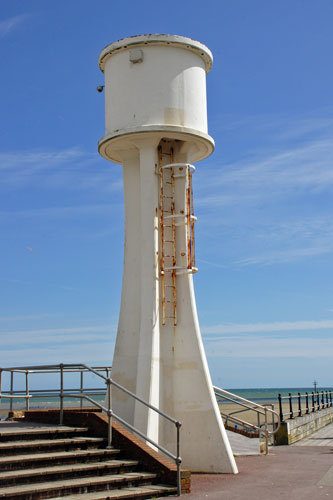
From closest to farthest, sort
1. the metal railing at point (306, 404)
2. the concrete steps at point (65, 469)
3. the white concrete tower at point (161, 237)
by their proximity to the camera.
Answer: the concrete steps at point (65, 469) → the white concrete tower at point (161, 237) → the metal railing at point (306, 404)

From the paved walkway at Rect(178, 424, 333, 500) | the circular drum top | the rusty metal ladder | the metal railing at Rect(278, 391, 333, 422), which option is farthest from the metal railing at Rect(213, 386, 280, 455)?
the circular drum top

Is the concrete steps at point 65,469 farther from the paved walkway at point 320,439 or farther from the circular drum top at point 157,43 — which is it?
the paved walkway at point 320,439

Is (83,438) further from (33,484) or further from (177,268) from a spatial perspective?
(177,268)

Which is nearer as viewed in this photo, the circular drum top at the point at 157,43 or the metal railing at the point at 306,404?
the circular drum top at the point at 157,43

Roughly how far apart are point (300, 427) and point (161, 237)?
11.5 meters

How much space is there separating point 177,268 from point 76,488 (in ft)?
19.6

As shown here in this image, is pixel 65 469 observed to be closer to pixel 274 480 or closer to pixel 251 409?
pixel 274 480

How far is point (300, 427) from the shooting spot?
22.7 meters

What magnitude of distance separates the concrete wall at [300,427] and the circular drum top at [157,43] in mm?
11854

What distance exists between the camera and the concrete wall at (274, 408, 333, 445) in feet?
66.9

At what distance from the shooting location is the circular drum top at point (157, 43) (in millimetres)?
14914

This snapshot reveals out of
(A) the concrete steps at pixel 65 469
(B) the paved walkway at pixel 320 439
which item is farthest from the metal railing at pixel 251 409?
(A) the concrete steps at pixel 65 469

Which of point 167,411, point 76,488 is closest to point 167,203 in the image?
point 167,411

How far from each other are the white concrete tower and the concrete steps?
2.22 metres
